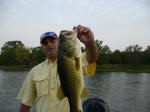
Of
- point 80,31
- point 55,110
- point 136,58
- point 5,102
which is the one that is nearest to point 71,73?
point 80,31

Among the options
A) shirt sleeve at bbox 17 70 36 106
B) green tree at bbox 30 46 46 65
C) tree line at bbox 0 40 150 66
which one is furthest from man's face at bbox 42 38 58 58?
green tree at bbox 30 46 46 65

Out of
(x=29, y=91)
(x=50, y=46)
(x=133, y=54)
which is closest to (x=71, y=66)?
(x=50, y=46)

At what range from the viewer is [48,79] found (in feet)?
9.77

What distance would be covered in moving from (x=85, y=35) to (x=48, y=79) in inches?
39.8

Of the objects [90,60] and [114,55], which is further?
[114,55]

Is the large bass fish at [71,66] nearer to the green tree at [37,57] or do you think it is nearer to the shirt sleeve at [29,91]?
the shirt sleeve at [29,91]

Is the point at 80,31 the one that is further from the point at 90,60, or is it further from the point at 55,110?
the point at 55,110

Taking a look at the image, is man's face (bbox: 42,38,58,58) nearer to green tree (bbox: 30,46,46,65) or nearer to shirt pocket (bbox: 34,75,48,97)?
shirt pocket (bbox: 34,75,48,97)

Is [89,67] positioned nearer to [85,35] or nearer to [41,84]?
[85,35]

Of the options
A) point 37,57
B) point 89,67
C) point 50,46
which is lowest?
point 89,67

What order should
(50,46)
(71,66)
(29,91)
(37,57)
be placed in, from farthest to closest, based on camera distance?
(37,57), (29,91), (50,46), (71,66)

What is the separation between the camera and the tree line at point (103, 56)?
2532 inches

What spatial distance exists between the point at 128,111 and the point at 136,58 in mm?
52478

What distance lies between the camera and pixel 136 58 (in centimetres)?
6209
